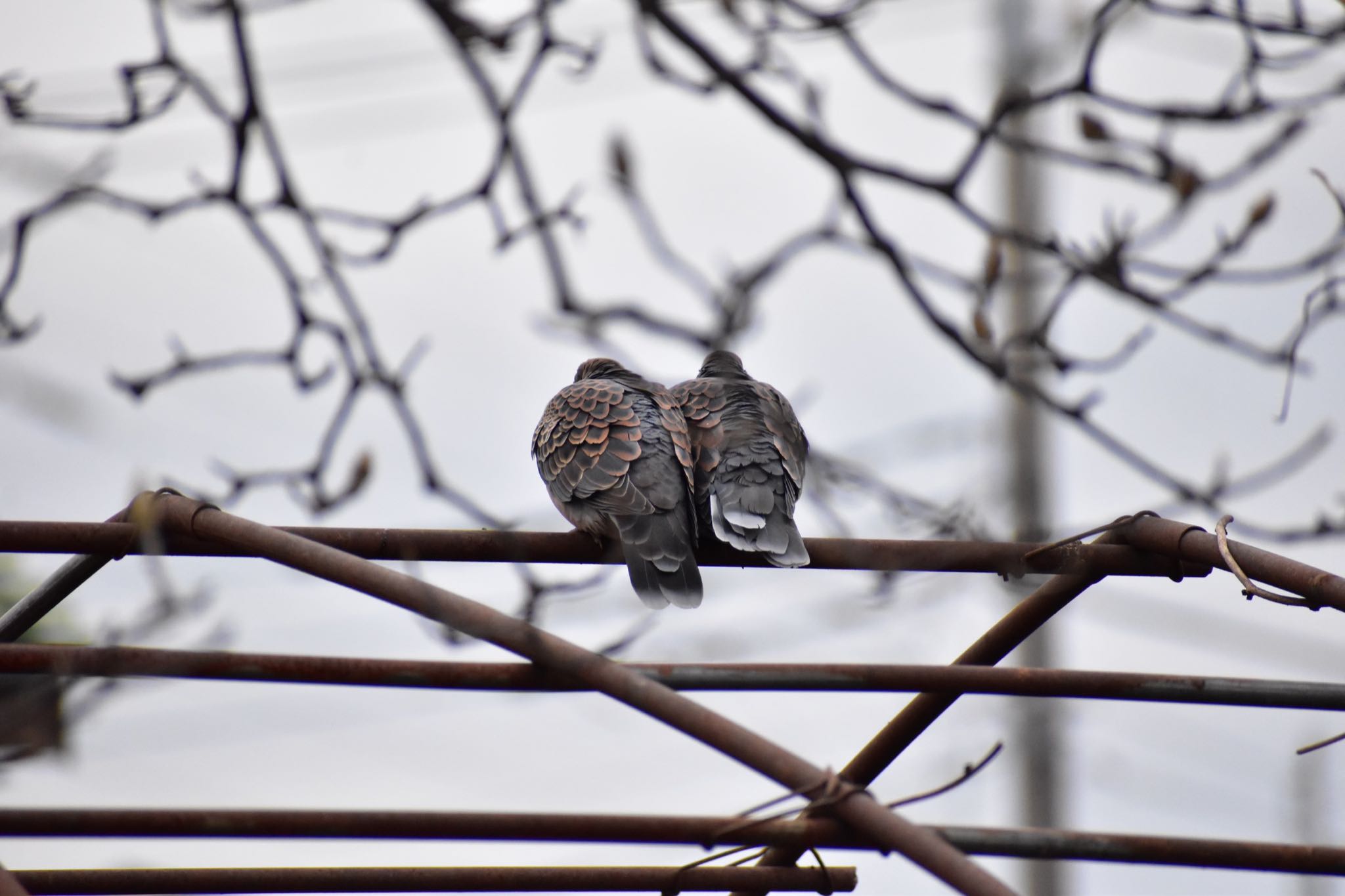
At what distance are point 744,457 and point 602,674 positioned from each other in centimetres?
210

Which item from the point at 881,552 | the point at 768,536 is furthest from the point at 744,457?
the point at 881,552

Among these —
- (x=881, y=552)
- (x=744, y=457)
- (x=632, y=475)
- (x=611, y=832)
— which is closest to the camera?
(x=611, y=832)

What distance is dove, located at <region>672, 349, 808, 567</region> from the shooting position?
310 cm

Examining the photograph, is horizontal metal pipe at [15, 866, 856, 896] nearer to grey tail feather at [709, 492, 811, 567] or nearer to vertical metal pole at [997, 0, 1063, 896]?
grey tail feather at [709, 492, 811, 567]

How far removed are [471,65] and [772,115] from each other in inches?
31.2

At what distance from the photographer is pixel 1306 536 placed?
11.3 feet

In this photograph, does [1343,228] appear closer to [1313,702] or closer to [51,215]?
[1313,702]

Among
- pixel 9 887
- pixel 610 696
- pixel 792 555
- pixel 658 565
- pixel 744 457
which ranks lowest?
pixel 9 887

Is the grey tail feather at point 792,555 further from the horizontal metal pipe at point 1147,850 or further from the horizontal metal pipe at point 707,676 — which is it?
the horizontal metal pipe at point 1147,850

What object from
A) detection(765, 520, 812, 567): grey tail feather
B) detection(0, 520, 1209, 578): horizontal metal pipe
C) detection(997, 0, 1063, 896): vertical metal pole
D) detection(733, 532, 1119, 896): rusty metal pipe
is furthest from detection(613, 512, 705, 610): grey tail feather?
detection(997, 0, 1063, 896): vertical metal pole

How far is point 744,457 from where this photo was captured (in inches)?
137

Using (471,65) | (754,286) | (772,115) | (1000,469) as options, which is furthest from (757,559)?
(1000,469)

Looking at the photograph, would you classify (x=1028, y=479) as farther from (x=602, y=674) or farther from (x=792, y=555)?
(x=602, y=674)

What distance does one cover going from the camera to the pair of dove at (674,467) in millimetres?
3123
